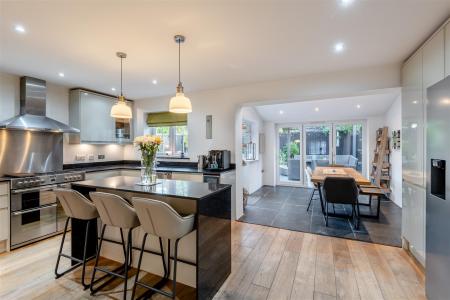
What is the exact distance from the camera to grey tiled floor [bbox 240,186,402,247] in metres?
3.30

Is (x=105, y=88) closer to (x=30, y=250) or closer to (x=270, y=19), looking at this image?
(x=30, y=250)

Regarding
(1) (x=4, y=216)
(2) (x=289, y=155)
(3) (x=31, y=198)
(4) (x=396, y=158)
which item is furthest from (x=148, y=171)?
(2) (x=289, y=155)

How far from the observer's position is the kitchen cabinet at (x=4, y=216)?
276cm

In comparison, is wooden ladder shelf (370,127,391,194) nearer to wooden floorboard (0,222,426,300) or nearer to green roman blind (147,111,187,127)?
wooden floorboard (0,222,426,300)

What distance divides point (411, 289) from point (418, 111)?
5.94 ft

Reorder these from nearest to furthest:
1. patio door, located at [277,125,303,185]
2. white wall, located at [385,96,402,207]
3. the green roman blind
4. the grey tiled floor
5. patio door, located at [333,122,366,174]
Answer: the grey tiled floor
white wall, located at [385,96,402,207]
the green roman blind
patio door, located at [333,122,366,174]
patio door, located at [277,125,303,185]

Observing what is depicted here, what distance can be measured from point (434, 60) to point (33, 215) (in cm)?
518

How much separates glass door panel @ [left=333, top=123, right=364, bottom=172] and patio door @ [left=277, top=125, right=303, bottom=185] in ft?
3.48

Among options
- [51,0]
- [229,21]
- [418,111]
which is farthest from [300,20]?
[51,0]

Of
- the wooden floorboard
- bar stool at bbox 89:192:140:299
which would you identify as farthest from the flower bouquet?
the wooden floorboard

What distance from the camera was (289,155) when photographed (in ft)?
23.3

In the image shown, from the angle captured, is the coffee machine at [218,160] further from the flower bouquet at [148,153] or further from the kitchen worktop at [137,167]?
the flower bouquet at [148,153]

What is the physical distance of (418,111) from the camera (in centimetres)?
236

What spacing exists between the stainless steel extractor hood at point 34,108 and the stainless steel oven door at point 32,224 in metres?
1.19
